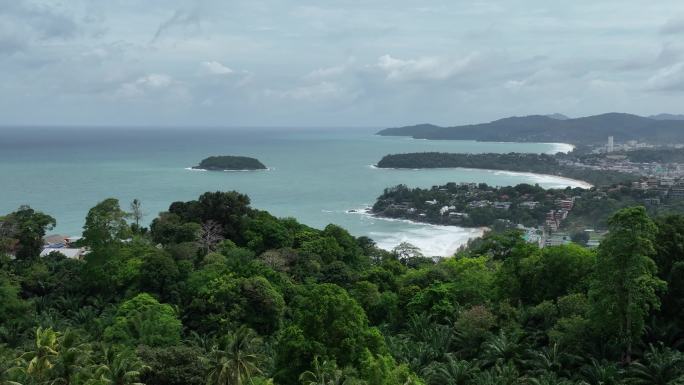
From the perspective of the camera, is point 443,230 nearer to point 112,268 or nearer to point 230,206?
point 230,206

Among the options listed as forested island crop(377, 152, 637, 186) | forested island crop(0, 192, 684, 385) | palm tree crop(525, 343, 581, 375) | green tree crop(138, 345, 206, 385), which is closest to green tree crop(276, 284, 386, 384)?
forested island crop(0, 192, 684, 385)

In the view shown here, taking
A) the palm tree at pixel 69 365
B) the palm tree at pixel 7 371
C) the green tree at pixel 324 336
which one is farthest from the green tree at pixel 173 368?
the palm tree at pixel 7 371

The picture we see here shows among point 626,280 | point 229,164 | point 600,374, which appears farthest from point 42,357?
point 229,164

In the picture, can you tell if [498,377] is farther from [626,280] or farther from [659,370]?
[626,280]

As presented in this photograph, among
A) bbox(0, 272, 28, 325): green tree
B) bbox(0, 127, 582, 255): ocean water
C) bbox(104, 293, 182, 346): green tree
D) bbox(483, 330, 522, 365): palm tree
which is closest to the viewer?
bbox(483, 330, 522, 365): palm tree

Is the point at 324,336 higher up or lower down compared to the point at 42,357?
higher up

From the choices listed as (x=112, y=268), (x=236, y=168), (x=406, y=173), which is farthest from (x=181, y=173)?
(x=112, y=268)

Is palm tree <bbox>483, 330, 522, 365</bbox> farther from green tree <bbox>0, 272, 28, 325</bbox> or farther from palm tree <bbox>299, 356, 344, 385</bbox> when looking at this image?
green tree <bbox>0, 272, 28, 325</bbox>
